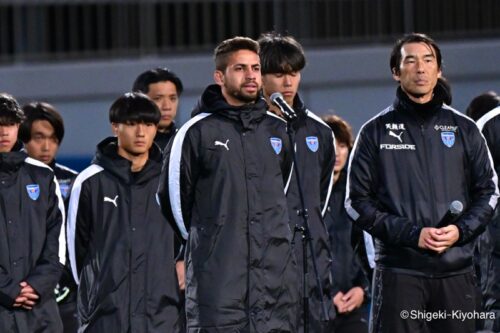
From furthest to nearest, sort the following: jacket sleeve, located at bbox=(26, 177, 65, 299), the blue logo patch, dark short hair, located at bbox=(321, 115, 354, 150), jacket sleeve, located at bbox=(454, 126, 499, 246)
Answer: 1. dark short hair, located at bbox=(321, 115, 354, 150)
2. the blue logo patch
3. jacket sleeve, located at bbox=(26, 177, 65, 299)
4. jacket sleeve, located at bbox=(454, 126, 499, 246)

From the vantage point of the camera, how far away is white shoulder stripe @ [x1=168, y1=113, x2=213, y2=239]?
26.3 ft

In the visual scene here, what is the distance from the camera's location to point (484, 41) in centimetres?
1541

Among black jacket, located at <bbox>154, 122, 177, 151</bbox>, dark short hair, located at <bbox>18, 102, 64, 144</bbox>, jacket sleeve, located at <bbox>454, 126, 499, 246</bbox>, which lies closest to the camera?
jacket sleeve, located at <bbox>454, 126, 499, 246</bbox>

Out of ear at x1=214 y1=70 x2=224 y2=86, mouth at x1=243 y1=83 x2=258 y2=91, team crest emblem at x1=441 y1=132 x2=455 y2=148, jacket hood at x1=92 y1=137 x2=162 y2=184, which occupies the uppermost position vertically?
ear at x1=214 y1=70 x2=224 y2=86

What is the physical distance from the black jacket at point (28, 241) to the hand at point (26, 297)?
0.9 inches

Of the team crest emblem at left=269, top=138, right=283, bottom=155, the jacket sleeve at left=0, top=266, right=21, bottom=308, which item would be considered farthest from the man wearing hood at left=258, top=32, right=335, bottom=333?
the jacket sleeve at left=0, top=266, right=21, bottom=308

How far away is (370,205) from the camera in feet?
27.5

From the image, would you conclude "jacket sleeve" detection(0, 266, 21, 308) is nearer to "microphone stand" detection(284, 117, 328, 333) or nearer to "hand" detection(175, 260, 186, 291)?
"hand" detection(175, 260, 186, 291)

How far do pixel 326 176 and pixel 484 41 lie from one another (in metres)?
6.53

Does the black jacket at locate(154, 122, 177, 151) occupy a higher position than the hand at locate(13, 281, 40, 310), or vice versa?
the black jacket at locate(154, 122, 177, 151)

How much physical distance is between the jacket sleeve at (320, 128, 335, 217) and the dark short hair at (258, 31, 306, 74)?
484 millimetres

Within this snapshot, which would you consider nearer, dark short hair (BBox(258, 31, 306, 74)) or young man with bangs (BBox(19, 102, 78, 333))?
dark short hair (BBox(258, 31, 306, 74))

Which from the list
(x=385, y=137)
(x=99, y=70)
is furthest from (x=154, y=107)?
(x=99, y=70)

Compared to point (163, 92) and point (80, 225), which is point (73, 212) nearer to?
point (80, 225)
